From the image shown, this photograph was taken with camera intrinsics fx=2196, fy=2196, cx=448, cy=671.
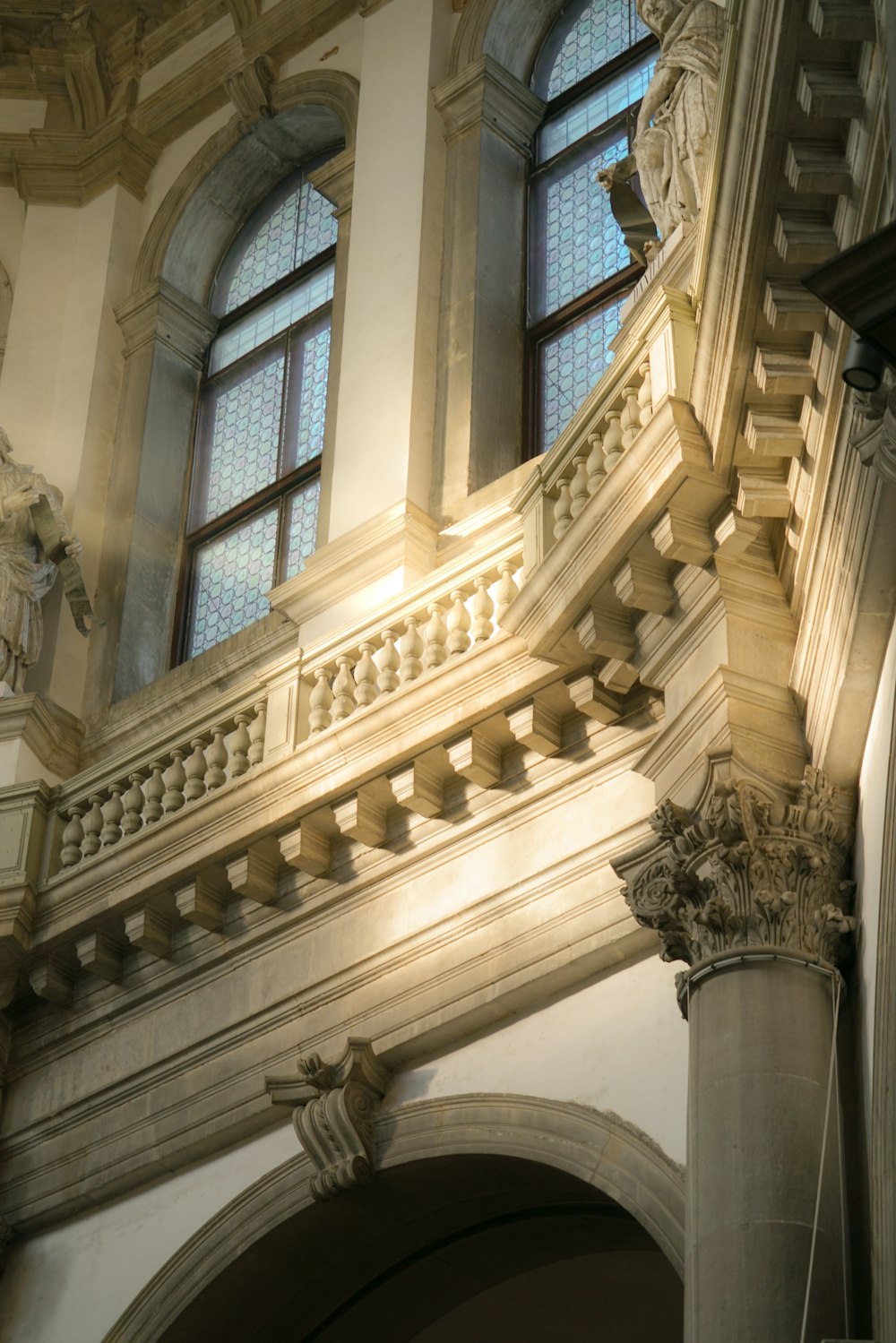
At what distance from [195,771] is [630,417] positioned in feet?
11.8

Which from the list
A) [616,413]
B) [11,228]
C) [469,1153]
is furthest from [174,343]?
[469,1153]

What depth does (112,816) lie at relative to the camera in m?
12.5

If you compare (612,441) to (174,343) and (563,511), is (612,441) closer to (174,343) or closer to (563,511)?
(563,511)

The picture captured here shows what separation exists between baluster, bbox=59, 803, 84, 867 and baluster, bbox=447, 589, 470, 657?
9.26 feet

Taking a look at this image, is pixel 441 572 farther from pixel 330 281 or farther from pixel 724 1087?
pixel 330 281

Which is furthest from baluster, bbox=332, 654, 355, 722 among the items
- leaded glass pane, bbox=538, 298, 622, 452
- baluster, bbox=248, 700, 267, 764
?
leaded glass pane, bbox=538, 298, 622, 452

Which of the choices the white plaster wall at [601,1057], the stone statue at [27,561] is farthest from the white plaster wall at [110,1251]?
the stone statue at [27,561]

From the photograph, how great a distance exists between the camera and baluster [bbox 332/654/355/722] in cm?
1142

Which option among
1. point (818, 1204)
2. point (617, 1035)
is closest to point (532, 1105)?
point (617, 1035)

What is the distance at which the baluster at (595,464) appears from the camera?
33.5 ft

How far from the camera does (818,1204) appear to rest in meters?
7.56

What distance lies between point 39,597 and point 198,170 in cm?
441

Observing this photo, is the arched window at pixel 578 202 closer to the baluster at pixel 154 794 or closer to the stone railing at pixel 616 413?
the stone railing at pixel 616 413

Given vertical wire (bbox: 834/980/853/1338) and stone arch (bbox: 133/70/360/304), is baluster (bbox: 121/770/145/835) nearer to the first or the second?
vertical wire (bbox: 834/980/853/1338)
